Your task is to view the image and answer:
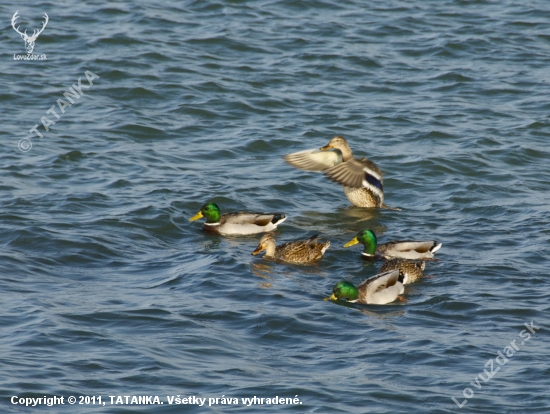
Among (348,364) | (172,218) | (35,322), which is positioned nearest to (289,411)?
(348,364)

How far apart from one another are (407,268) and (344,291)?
107 cm

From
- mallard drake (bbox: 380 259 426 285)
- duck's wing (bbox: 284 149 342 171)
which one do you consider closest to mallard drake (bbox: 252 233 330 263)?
mallard drake (bbox: 380 259 426 285)

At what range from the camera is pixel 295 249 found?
39.4ft

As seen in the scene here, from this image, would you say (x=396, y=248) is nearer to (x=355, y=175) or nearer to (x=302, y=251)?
(x=302, y=251)

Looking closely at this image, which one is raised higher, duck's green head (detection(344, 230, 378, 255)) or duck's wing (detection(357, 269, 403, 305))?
duck's green head (detection(344, 230, 378, 255))

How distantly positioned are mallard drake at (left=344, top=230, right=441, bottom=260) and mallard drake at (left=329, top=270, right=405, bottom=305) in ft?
3.32

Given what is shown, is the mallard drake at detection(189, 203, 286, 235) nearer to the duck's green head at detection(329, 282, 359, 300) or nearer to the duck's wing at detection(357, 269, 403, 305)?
the duck's wing at detection(357, 269, 403, 305)

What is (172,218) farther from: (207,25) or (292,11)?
(292,11)

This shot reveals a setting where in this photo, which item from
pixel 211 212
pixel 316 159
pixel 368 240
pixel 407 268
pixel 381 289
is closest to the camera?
pixel 381 289

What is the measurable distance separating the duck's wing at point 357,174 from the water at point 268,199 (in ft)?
1.54

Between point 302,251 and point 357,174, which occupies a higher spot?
point 357,174

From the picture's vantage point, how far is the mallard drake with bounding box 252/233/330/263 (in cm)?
1198

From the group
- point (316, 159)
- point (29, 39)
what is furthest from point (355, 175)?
point (29, 39)

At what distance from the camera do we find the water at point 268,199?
28.7ft
